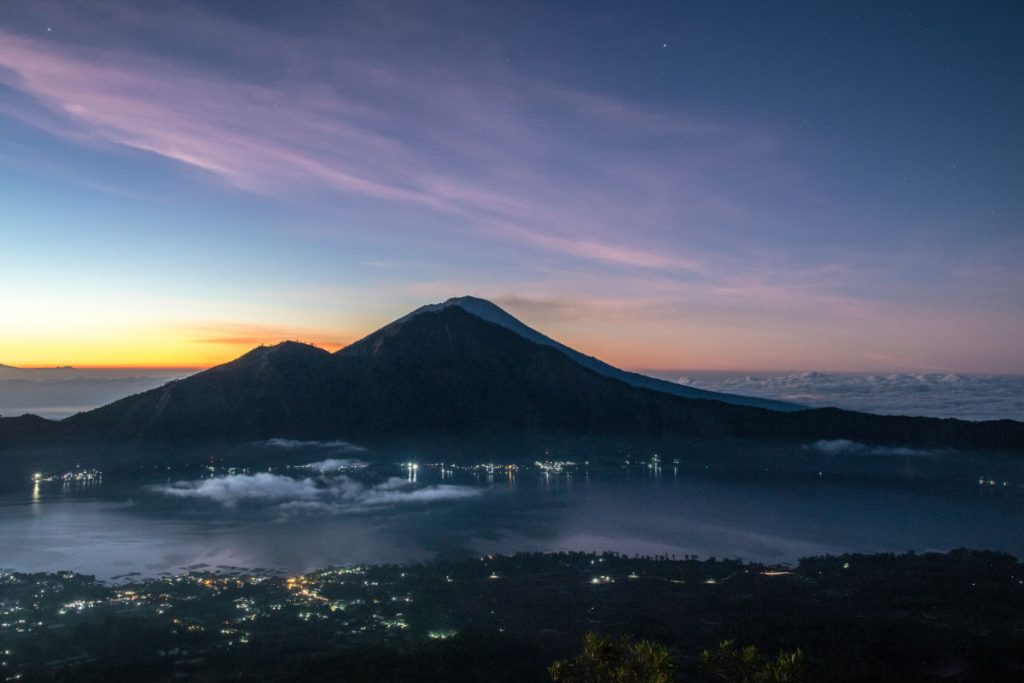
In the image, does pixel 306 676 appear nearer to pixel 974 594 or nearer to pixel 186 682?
pixel 186 682

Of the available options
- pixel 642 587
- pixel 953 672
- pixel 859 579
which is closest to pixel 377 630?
pixel 642 587

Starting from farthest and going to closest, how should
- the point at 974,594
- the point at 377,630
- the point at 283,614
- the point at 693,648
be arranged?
the point at 974,594 < the point at 283,614 < the point at 377,630 < the point at 693,648

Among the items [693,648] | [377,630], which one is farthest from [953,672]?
Result: [377,630]

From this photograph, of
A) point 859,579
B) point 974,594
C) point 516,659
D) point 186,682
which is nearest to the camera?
point 186,682

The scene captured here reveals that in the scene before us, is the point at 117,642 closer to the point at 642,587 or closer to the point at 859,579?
the point at 642,587

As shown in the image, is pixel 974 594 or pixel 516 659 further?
pixel 974 594

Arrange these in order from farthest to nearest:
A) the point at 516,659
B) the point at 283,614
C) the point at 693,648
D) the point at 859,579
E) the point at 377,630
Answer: the point at 859,579, the point at 283,614, the point at 377,630, the point at 693,648, the point at 516,659
